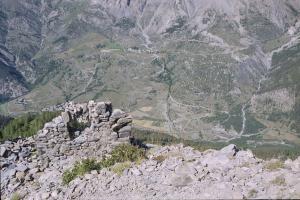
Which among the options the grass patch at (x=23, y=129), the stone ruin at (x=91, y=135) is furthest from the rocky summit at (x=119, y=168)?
the grass patch at (x=23, y=129)

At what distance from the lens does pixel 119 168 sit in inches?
1570

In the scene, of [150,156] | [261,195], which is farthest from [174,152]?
[261,195]

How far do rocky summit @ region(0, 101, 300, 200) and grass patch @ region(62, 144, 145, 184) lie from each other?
0.54 meters

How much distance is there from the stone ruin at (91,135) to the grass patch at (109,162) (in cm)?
242

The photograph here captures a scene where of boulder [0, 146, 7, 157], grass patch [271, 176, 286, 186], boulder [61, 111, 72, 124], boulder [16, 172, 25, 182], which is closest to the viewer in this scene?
grass patch [271, 176, 286, 186]

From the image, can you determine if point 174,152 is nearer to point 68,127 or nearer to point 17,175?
point 68,127

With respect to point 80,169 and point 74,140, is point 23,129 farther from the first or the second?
point 80,169

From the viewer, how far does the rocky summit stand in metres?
32.2

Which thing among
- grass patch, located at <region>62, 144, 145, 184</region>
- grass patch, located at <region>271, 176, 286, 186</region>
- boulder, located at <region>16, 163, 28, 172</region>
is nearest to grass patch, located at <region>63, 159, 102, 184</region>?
grass patch, located at <region>62, 144, 145, 184</region>

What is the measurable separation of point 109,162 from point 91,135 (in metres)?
5.68

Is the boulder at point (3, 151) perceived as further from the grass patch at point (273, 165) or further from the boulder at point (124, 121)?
the grass patch at point (273, 165)

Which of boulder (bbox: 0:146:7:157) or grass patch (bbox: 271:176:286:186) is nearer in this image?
grass patch (bbox: 271:176:286:186)

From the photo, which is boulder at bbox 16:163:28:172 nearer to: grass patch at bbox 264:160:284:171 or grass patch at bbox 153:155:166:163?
grass patch at bbox 153:155:166:163

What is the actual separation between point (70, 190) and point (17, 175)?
692 centimetres
